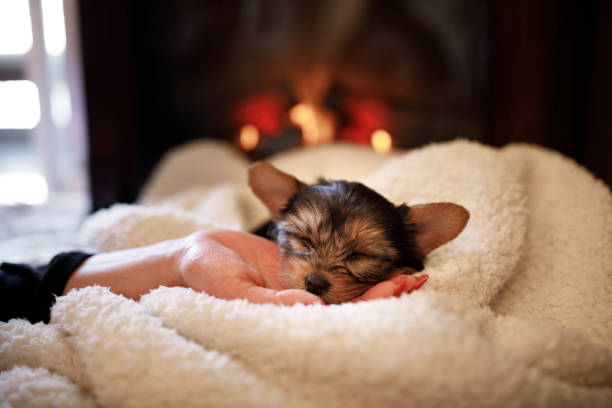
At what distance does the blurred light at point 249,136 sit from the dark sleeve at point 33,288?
2327 millimetres

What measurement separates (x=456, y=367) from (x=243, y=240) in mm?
898

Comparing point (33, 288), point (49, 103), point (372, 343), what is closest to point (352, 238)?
point (372, 343)

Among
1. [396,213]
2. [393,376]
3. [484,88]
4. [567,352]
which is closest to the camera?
[393,376]

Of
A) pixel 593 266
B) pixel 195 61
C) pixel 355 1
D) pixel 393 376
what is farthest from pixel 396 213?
pixel 195 61

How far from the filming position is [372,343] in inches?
41.8

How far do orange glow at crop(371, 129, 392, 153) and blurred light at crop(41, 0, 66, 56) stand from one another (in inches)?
118

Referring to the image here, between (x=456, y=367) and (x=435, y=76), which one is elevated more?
(x=435, y=76)

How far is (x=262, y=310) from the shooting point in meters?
1.19

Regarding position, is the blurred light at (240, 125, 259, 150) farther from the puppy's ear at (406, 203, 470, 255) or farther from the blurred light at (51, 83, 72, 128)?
the puppy's ear at (406, 203, 470, 255)

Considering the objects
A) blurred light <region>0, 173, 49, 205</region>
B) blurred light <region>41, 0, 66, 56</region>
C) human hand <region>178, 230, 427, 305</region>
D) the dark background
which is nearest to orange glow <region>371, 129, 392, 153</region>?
the dark background

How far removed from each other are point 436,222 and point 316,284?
458 millimetres

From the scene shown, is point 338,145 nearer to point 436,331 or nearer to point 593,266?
point 593,266

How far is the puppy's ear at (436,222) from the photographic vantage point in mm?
1459

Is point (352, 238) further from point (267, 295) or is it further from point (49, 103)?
point (49, 103)
